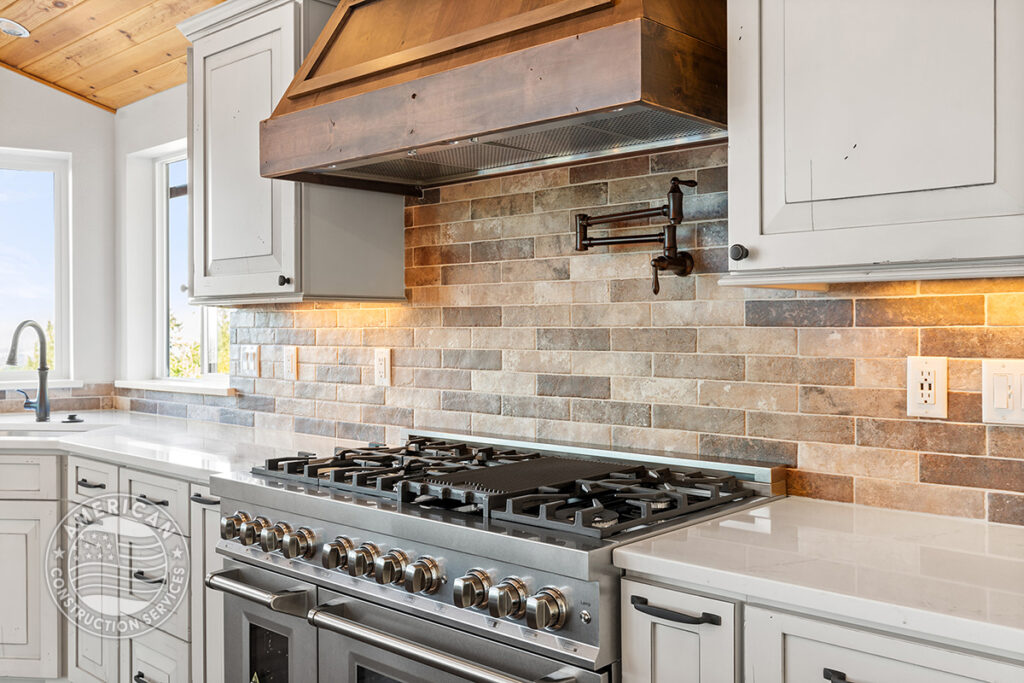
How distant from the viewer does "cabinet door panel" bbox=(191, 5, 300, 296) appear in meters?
2.75

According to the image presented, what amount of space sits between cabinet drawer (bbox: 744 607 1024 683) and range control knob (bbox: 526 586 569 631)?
31cm

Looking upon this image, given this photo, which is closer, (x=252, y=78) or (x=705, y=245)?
(x=705, y=245)

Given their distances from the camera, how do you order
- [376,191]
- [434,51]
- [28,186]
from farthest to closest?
[28,186] < [376,191] < [434,51]

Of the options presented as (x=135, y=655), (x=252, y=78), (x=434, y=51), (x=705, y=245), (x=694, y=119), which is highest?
(x=252, y=78)

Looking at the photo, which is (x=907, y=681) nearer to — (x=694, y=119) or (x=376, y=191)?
(x=694, y=119)

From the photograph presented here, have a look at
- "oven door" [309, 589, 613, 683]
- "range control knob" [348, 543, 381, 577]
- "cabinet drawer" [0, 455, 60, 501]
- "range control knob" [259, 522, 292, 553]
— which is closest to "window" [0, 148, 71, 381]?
"cabinet drawer" [0, 455, 60, 501]

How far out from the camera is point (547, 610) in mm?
1485

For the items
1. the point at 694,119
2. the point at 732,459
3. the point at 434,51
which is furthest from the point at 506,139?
the point at 732,459

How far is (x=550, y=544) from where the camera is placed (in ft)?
4.94

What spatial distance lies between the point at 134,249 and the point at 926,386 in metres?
3.87

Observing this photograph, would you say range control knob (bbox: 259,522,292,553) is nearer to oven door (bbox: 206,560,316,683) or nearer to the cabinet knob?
oven door (bbox: 206,560,316,683)

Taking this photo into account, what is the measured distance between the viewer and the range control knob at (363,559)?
6.04 ft

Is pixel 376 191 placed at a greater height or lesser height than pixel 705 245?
greater

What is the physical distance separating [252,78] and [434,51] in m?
1.06
